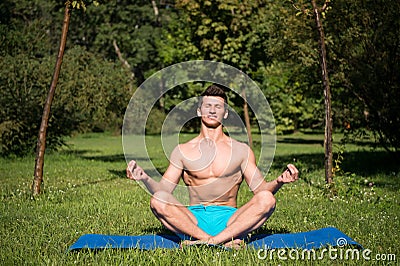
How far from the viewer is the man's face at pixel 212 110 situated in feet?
22.0

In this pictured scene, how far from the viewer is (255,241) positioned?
679 cm

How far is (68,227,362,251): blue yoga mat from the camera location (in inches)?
252

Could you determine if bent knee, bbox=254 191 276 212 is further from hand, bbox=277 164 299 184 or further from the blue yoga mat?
Answer: the blue yoga mat

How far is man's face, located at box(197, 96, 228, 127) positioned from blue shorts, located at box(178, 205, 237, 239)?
92cm

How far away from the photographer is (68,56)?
2114 centimetres

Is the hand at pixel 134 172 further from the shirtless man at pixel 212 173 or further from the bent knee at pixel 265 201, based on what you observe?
the bent knee at pixel 265 201

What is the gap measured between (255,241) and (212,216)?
0.56m

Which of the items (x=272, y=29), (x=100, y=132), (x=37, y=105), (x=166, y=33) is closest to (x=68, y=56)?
(x=37, y=105)

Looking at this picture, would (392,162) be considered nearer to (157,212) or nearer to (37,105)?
(37,105)

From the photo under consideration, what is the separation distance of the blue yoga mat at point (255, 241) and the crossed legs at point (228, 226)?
0.84 ft

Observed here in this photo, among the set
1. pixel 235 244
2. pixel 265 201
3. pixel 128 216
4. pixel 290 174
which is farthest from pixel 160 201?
pixel 128 216

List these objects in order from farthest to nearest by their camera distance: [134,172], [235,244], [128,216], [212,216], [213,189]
Result: 1. [128,216]
2. [213,189]
3. [212,216]
4. [235,244]
5. [134,172]

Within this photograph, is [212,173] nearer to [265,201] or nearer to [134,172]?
[265,201]

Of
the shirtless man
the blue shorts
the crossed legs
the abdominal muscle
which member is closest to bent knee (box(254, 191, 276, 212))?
the crossed legs
